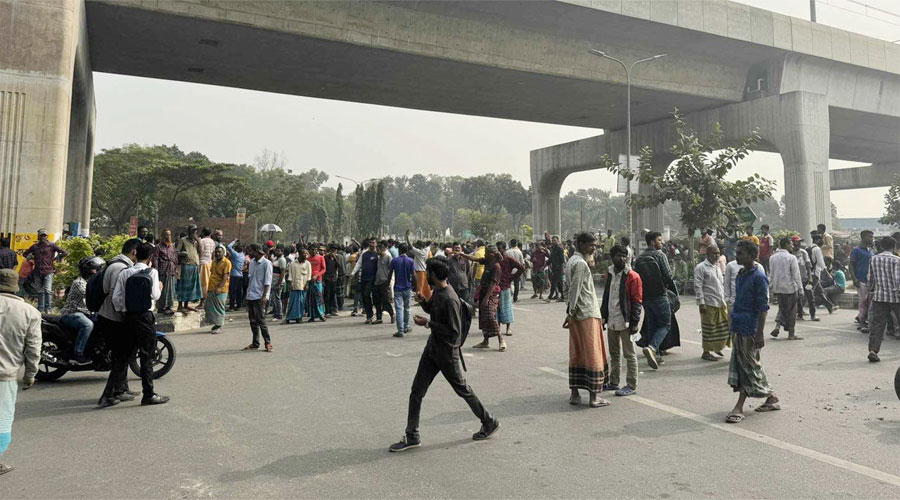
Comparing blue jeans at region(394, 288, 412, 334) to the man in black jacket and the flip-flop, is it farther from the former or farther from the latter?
the flip-flop

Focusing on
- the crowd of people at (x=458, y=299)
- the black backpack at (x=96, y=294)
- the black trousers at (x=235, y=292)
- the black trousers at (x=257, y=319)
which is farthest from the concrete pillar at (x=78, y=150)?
the black backpack at (x=96, y=294)

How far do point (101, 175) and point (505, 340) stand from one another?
4564 cm

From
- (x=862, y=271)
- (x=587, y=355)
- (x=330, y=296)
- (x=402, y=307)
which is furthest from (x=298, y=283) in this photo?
(x=862, y=271)

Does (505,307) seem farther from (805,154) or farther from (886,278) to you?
(805,154)

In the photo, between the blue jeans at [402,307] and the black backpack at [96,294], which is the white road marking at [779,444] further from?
the black backpack at [96,294]

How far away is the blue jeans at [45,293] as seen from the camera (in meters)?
11.8

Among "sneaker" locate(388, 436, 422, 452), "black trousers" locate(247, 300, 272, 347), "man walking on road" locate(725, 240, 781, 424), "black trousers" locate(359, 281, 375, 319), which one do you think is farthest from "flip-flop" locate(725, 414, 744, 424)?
"black trousers" locate(359, 281, 375, 319)

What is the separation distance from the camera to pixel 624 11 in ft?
66.1

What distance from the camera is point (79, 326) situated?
22.0ft

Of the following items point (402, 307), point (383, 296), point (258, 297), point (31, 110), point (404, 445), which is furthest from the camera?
point (31, 110)

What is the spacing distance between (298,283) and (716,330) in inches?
329

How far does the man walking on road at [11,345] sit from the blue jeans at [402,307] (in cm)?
659

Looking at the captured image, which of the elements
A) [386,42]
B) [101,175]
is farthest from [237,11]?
[101,175]

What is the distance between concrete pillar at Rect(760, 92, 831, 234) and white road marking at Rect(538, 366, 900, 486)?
22807 millimetres
